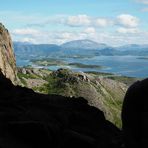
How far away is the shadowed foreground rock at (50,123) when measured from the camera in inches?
1008

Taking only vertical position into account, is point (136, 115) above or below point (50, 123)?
above

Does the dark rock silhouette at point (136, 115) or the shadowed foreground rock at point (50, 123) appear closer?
the dark rock silhouette at point (136, 115)

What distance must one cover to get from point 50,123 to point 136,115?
8.03m

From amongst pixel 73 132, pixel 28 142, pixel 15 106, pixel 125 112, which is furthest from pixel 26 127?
pixel 125 112

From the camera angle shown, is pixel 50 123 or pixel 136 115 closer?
pixel 136 115

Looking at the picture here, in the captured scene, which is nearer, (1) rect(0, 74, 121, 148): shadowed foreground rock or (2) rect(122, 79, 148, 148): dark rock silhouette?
(2) rect(122, 79, 148, 148): dark rock silhouette

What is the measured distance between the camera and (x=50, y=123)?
27.0 metres

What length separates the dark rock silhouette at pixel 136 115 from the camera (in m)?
20.1

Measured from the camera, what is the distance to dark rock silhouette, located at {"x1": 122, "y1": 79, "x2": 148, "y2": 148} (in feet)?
66.0

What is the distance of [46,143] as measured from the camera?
2558 cm

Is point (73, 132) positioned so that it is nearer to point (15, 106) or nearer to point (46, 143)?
point (46, 143)

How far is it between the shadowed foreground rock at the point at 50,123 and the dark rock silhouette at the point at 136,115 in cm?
408

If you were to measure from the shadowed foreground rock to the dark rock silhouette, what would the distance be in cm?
408

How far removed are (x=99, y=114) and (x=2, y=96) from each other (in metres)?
8.34
